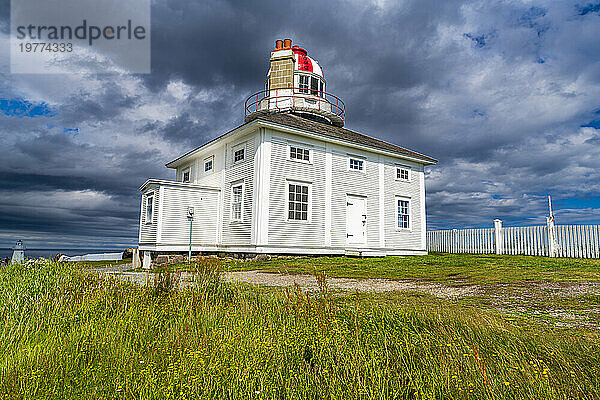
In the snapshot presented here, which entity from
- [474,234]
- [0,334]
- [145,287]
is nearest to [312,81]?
[474,234]

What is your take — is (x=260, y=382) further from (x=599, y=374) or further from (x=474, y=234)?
(x=474, y=234)

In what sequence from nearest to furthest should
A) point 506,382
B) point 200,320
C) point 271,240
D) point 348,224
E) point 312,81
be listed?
point 506,382
point 200,320
point 271,240
point 348,224
point 312,81

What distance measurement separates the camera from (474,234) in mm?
23297

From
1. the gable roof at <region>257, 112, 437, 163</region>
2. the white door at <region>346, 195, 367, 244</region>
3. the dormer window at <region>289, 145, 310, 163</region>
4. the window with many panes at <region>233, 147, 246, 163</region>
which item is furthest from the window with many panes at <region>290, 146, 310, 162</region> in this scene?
the white door at <region>346, 195, 367, 244</region>

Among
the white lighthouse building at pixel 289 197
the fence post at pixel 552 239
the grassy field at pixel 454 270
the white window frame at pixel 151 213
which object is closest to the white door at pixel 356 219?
the white lighthouse building at pixel 289 197

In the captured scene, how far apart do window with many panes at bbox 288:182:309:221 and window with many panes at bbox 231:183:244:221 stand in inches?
83.0

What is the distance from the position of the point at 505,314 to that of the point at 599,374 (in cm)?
171

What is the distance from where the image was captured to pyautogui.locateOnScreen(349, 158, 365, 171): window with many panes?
752 inches

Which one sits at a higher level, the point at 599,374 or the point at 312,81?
the point at 312,81

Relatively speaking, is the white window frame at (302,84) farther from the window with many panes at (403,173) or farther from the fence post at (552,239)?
the fence post at (552,239)

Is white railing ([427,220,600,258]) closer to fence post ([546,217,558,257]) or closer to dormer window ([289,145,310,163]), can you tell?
fence post ([546,217,558,257])

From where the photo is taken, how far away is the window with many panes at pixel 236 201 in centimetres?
1722

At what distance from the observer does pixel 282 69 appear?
72.9 feet

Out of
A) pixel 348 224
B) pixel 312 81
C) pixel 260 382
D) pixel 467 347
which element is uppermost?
pixel 312 81
